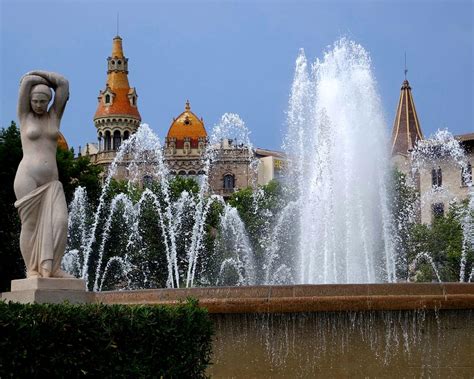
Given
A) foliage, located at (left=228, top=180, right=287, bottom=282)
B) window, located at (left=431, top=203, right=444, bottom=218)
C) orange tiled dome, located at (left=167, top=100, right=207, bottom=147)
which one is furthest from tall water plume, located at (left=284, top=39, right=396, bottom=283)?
orange tiled dome, located at (left=167, top=100, right=207, bottom=147)

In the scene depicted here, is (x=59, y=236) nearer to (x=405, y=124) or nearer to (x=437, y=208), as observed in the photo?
(x=437, y=208)

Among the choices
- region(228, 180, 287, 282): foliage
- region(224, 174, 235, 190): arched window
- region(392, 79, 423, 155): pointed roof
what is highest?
region(392, 79, 423, 155): pointed roof

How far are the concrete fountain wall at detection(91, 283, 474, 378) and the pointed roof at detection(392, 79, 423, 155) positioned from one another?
172ft

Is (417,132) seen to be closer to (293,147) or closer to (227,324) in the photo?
(293,147)

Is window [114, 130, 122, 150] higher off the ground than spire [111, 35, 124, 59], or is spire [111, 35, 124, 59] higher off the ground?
spire [111, 35, 124, 59]

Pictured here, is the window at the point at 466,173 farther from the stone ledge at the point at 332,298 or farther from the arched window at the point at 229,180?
the stone ledge at the point at 332,298

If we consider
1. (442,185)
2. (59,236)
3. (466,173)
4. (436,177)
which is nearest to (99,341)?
(59,236)

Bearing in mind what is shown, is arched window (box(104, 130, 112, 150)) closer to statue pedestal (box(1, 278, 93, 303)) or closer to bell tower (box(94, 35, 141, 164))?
bell tower (box(94, 35, 141, 164))

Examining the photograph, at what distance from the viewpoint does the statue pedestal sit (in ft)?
28.0

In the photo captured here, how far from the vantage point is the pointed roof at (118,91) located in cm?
8262

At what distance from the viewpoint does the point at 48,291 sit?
859cm

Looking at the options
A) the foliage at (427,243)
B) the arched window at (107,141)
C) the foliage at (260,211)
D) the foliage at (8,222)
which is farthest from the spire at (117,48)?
the foliage at (8,222)

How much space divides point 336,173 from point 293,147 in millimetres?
7316

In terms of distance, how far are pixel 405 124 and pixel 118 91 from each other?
31625mm
